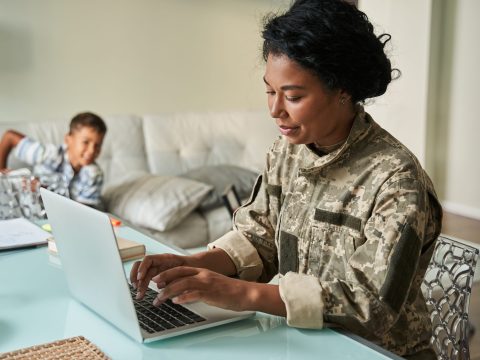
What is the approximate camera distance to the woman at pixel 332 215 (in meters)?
1.04

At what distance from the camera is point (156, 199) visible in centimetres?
301

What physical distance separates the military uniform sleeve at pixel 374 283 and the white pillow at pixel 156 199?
1945 mm

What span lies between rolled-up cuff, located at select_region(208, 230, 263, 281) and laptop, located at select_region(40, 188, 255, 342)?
21cm

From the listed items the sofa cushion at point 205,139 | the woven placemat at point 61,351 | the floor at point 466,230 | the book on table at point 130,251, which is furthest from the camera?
the sofa cushion at point 205,139

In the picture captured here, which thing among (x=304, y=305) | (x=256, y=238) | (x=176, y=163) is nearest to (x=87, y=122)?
(x=176, y=163)

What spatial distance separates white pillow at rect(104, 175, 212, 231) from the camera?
298 cm

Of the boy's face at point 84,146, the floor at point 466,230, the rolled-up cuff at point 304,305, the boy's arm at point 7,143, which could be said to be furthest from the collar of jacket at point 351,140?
the boy's arm at point 7,143

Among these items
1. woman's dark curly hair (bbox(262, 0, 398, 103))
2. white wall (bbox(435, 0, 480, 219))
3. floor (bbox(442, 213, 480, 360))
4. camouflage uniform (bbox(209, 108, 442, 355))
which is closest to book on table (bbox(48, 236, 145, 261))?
camouflage uniform (bbox(209, 108, 442, 355))

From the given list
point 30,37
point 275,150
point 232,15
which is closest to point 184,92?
point 232,15

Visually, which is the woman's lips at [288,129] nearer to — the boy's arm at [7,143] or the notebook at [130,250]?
the notebook at [130,250]

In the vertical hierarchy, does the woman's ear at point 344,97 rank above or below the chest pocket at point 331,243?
above

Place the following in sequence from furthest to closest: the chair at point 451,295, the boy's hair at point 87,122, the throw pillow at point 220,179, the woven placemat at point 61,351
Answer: the throw pillow at point 220,179 < the boy's hair at point 87,122 < the chair at point 451,295 < the woven placemat at point 61,351

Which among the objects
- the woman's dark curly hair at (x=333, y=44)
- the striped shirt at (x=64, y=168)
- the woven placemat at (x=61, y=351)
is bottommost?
the striped shirt at (x=64, y=168)

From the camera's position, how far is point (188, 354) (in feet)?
3.13
